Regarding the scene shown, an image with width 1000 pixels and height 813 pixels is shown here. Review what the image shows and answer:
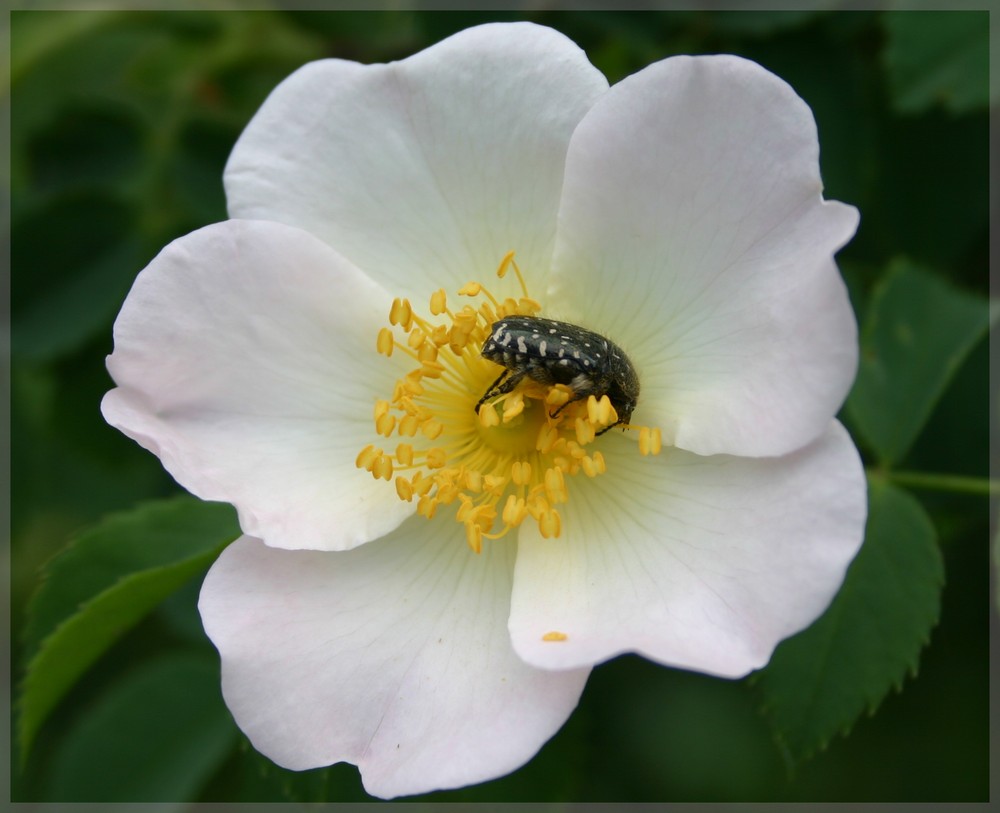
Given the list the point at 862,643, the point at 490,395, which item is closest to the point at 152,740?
the point at 490,395

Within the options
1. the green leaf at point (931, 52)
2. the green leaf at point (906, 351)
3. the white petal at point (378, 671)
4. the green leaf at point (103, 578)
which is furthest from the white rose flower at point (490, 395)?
the green leaf at point (931, 52)

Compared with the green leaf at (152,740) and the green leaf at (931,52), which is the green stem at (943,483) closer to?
the green leaf at (931,52)

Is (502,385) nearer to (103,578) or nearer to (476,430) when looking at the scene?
(476,430)

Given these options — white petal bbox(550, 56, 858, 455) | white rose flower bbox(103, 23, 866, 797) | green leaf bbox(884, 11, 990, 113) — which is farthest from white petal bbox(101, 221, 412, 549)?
green leaf bbox(884, 11, 990, 113)

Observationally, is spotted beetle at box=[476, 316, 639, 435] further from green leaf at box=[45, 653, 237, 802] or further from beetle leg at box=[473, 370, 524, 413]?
green leaf at box=[45, 653, 237, 802]

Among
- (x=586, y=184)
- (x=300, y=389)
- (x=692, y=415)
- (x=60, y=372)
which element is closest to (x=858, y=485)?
(x=692, y=415)
